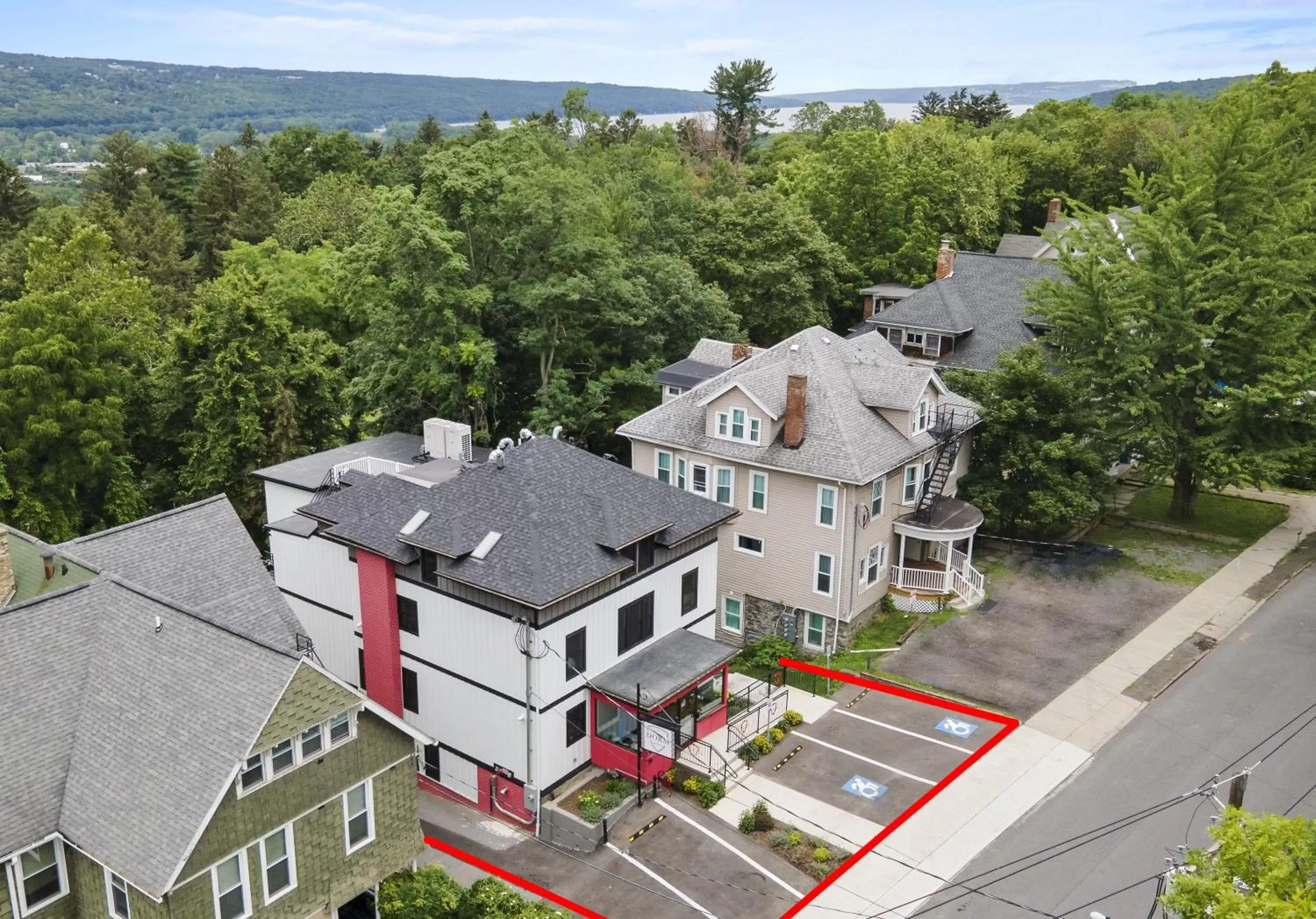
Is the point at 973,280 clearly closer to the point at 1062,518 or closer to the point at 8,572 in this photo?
the point at 1062,518

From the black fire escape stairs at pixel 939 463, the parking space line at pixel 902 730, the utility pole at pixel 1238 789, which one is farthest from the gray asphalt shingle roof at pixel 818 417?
the utility pole at pixel 1238 789

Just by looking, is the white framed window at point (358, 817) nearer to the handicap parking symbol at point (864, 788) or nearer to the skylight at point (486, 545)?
the skylight at point (486, 545)

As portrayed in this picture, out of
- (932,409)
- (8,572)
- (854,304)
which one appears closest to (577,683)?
(8,572)

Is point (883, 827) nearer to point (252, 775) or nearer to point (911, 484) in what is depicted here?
point (911, 484)

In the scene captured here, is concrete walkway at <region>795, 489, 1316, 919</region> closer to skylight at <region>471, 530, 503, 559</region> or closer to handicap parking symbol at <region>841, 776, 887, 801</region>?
handicap parking symbol at <region>841, 776, 887, 801</region>

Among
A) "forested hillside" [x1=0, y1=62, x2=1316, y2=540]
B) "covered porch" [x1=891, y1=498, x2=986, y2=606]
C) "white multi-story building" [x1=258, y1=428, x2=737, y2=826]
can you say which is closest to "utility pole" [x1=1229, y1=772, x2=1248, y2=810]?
"white multi-story building" [x1=258, y1=428, x2=737, y2=826]

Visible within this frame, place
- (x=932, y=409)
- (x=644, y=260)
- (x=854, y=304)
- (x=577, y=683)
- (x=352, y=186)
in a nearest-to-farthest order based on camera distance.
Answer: (x=577, y=683)
(x=932, y=409)
(x=644, y=260)
(x=854, y=304)
(x=352, y=186)

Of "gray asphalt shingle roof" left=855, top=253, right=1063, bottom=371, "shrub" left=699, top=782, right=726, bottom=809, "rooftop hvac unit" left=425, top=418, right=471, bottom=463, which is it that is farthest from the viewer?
"gray asphalt shingle roof" left=855, top=253, right=1063, bottom=371
